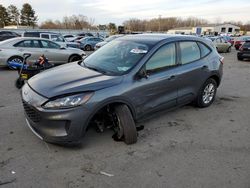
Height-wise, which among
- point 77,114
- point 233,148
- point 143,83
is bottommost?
point 233,148

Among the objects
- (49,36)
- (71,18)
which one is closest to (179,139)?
(49,36)

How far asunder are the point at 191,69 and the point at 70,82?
8.30 feet

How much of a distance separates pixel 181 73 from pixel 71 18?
9578 cm

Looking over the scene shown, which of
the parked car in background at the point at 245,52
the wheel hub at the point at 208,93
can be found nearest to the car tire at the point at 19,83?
the wheel hub at the point at 208,93

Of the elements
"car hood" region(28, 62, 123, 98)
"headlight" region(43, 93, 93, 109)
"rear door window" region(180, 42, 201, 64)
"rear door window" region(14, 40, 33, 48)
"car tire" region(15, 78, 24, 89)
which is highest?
"rear door window" region(180, 42, 201, 64)

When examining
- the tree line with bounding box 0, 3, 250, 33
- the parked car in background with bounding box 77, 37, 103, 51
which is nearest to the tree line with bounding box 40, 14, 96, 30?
the tree line with bounding box 0, 3, 250, 33

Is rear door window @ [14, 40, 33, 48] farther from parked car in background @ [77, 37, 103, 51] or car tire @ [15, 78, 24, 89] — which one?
parked car in background @ [77, 37, 103, 51]

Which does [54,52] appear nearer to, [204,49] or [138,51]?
[204,49]

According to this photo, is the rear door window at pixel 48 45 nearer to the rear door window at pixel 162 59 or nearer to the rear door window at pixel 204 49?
the rear door window at pixel 204 49

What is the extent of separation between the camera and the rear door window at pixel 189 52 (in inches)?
185

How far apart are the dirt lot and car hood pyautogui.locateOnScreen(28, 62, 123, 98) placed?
35.4 inches

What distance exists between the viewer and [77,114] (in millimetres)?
3199

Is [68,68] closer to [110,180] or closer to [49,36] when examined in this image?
[110,180]

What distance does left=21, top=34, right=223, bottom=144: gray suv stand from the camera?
324 centimetres
